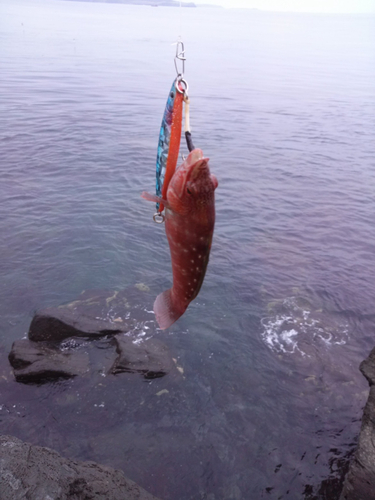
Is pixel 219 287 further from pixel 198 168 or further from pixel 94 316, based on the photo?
pixel 198 168

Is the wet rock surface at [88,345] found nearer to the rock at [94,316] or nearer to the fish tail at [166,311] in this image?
the rock at [94,316]

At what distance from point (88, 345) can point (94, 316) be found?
37.8 inches

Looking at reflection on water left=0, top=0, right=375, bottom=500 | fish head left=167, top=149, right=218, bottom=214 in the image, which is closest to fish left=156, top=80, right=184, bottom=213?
fish head left=167, top=149, right=218, bottom=214

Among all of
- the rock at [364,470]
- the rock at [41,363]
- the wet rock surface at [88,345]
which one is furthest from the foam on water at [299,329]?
the rock at [41,363]

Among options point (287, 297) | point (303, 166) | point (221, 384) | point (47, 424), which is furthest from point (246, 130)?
point (47, 424)

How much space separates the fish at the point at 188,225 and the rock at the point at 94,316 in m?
7.13

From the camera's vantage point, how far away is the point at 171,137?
4867 mm

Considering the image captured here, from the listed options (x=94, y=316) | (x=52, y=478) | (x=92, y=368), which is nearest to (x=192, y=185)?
(x=52, y=478)

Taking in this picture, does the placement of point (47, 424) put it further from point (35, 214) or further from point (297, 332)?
point (35, 214)

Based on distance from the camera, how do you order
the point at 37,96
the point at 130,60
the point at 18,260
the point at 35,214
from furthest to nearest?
the point at 130,60 → the point at 37,96 → the point at 35,214 → the point at 18,260

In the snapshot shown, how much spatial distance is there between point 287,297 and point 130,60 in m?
54.0

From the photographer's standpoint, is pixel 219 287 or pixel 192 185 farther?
pixel 219 287

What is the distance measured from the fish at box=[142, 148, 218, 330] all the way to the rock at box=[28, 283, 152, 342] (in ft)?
23.4

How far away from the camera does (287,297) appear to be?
520 inches
